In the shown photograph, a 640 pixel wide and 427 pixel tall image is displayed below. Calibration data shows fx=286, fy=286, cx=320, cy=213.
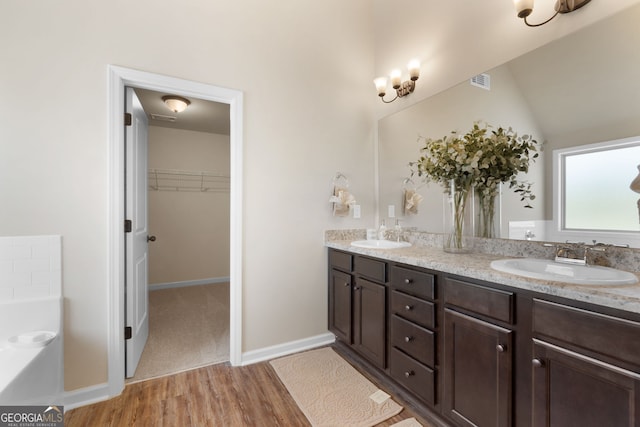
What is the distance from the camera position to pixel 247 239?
2.28 metres

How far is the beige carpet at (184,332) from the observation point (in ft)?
7.39

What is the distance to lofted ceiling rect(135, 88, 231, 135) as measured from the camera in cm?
341

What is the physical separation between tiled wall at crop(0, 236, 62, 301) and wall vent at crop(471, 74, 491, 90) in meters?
2.86

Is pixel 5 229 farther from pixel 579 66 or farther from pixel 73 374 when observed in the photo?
pixel 579 66

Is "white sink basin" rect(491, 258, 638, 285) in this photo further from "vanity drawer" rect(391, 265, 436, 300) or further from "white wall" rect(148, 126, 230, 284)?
"white wall" rect(148, 126, 230, 284)

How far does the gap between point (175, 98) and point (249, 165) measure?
1.69 metres

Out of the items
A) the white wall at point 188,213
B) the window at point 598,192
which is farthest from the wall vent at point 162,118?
the window at point 598,192

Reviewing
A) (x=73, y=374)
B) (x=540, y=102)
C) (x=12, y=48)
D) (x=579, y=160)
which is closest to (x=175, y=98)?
(x=12, y=48)

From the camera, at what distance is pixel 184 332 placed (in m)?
2.84

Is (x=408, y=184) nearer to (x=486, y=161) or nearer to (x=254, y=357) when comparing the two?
(x=486, y=161)

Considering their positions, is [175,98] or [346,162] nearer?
[346,162]

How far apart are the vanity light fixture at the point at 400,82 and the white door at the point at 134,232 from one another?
2.02 m

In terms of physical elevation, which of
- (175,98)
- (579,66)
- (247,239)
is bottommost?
(247,239)

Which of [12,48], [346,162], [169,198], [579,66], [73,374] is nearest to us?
[579,66]
